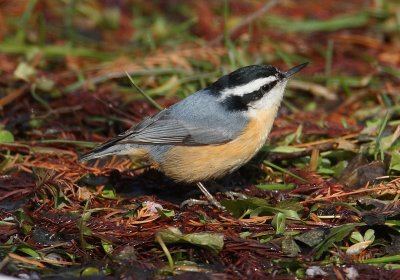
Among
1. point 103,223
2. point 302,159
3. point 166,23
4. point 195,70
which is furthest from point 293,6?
point 103,223

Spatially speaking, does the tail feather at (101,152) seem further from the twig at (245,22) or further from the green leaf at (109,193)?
the twig at (245,22)

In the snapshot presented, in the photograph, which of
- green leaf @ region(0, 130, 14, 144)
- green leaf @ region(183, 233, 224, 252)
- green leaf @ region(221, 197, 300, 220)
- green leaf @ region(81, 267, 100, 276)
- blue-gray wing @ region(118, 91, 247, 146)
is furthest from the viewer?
green leaf @ region(0, 130, 14, 144)

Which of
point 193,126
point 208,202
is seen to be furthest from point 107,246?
point 193,126

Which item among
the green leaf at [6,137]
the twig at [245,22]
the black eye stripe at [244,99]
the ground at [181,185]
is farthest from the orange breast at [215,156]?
the twig at [245,22]

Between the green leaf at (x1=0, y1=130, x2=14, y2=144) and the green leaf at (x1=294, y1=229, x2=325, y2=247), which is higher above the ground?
the green leaf at (x1=0, y1=130, x2=14, y2=144)

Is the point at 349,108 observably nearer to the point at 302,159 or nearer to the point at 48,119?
the point at 302,159

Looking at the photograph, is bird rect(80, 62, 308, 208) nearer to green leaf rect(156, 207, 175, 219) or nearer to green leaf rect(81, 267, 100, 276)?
green leaf rect(156, 207, 175, 219)

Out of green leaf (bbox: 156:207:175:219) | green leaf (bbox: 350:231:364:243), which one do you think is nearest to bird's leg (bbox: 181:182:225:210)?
green leaf (bbox: 156:207:175:219)

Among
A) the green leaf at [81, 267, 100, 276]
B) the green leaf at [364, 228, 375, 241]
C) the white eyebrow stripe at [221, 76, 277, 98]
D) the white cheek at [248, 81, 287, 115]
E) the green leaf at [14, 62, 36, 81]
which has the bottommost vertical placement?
the green leaf at [81, 267, 100, 276]
